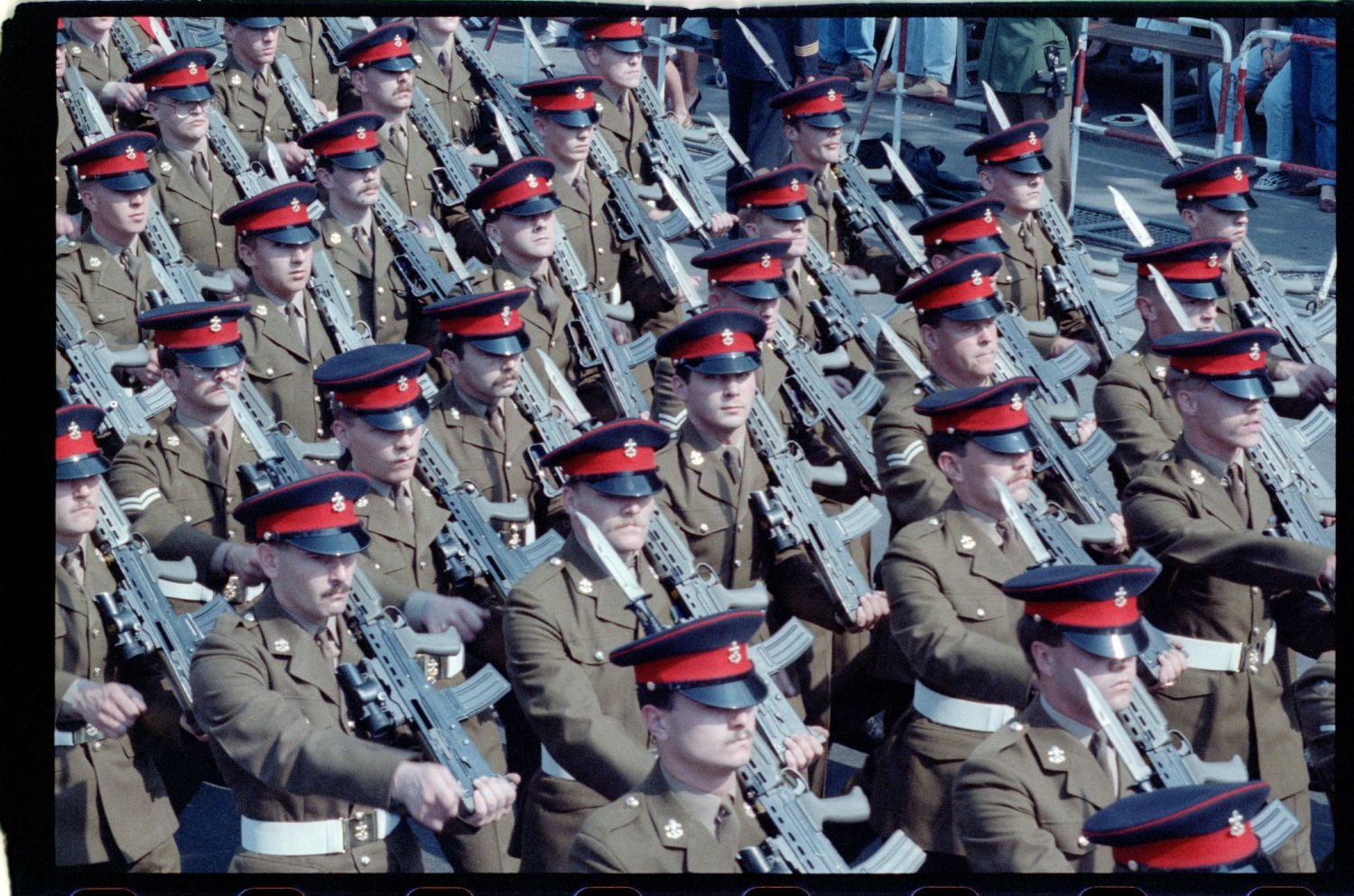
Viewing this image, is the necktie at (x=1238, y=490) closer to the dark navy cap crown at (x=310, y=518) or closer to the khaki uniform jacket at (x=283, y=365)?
the dark navy cap crown at (x=310, y=518)

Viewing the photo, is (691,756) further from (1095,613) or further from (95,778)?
(95,778)

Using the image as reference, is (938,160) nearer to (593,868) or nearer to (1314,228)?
(1314,228)

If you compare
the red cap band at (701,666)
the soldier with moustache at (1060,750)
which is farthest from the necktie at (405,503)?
the soldier with moustache at (1060,750)

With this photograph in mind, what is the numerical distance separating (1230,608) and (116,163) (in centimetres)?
508

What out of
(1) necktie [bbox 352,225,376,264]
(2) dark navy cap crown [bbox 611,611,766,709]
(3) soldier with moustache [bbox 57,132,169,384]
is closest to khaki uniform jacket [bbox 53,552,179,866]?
(3) soldier with moustache [bbox 57,132,169,384]

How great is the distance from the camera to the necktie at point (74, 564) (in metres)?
8.45

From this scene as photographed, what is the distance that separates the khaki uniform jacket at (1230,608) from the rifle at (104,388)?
12.6 ft

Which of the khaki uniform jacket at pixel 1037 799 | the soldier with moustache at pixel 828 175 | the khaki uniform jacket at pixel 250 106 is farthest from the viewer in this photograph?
the khaki uniform jacket at pixel 250 106

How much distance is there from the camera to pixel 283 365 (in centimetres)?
1030

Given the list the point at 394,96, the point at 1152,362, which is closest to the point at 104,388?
the point at 394,96

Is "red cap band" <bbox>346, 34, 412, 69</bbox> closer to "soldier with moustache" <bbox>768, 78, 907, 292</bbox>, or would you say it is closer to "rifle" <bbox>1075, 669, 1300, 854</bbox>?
"soldier with moustache" <bbox>768, 78, 907, 292</bbox>

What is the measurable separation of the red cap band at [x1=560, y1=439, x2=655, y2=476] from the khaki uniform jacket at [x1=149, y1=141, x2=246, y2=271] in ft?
10.5

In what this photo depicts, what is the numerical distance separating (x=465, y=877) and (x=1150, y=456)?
10.6ft

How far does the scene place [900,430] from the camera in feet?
32.1
